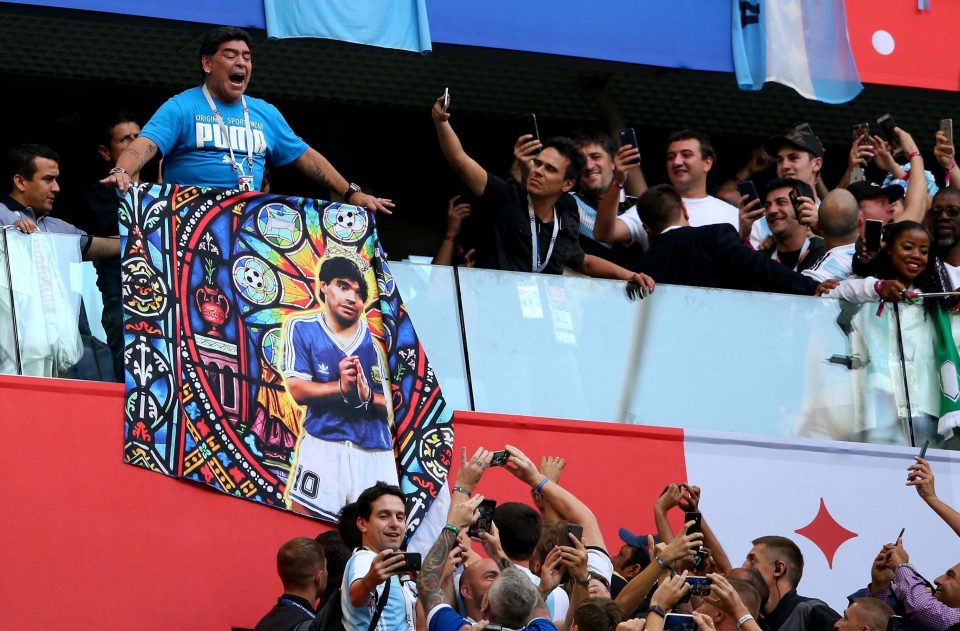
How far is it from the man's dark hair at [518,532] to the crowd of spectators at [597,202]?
213 cm

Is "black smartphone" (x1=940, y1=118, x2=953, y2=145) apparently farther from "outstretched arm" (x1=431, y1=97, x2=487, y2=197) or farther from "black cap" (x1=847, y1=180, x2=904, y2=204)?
"outstretched arm" (x1=431, y1=97, x2=487, y2=197)

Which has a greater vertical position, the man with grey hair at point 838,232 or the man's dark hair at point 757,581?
the man with grey hair at point 838,232

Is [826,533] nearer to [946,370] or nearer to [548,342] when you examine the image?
[946,370]

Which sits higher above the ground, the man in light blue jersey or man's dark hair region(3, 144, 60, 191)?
man's dark hair region(3, 144, 60, 191)

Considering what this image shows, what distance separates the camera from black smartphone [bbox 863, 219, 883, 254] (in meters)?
9.59

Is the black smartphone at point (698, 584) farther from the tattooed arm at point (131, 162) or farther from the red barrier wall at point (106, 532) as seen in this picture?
the tattooed arm at point (131, 162)

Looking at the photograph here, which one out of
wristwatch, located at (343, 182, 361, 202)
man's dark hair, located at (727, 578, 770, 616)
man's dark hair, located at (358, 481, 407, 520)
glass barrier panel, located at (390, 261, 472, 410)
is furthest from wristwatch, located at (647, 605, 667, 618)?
wristwatch, located at (343, 182, 361, 202)

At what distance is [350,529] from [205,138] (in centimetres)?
244

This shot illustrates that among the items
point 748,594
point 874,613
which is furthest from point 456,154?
point 874,613

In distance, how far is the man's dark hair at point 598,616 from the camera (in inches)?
235

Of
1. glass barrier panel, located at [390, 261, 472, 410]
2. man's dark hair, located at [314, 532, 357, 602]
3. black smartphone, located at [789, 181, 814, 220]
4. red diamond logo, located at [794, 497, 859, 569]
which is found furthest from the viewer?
black smartphone, located at [789, 181, 814, 220]

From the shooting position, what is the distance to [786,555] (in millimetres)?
7945

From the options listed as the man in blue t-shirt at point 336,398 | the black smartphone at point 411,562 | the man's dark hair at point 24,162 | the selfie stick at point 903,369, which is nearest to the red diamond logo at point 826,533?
the selfie stick at point 903,369

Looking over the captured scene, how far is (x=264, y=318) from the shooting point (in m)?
8.40
